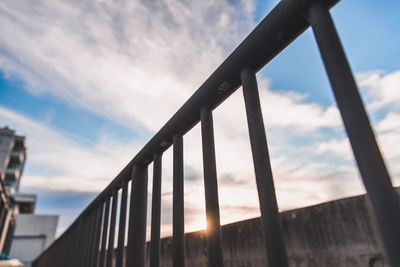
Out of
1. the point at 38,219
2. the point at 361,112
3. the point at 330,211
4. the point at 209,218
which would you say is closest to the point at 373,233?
the point at 330,211

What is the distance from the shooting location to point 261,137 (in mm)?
620

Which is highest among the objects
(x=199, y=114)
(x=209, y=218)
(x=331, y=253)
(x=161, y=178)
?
(x=199, y=114)

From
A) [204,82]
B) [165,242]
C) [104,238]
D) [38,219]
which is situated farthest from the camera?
[38,219]

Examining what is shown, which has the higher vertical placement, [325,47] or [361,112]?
[325,47]

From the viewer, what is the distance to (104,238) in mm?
1820

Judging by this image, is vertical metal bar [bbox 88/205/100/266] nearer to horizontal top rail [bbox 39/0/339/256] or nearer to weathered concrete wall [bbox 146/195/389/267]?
weathered concrete wall [bbox 146/195/389/267]

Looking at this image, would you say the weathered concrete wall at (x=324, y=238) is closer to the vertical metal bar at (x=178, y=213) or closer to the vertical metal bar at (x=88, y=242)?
the vertical metal bar at (x=178, y=213)

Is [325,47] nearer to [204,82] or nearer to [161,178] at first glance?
[204,82]

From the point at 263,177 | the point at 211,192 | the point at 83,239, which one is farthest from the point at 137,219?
the point at 83,239

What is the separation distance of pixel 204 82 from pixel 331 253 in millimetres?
1261

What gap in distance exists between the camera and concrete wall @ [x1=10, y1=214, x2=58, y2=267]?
29203 mm

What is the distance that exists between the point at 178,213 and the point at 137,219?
1.87 ft

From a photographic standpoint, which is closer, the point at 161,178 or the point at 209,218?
the point at 209,218

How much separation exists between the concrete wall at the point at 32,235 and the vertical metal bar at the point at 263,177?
→ 38.5 meters
